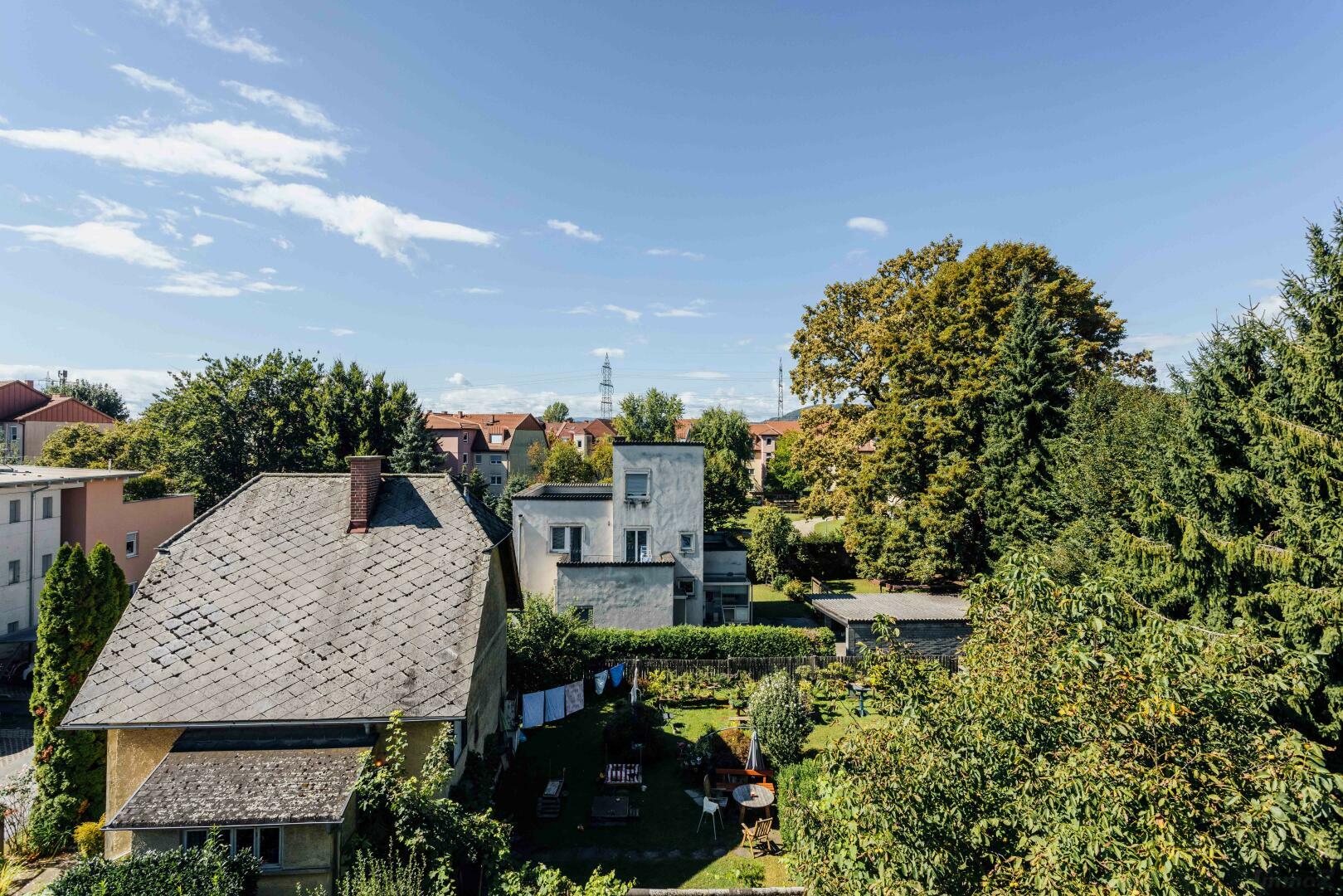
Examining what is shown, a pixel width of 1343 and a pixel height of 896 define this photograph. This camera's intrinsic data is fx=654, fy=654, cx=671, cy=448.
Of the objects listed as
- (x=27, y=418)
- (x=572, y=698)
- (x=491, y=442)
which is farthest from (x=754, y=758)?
(x=27, y=418)

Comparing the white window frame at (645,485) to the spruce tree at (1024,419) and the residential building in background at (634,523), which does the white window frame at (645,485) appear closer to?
the residential building in background at (634,523)

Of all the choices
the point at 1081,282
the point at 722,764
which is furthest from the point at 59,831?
the point at 1081,282

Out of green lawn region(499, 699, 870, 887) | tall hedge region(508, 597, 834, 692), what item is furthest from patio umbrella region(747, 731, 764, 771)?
tall hedge region(508, 597, 834, 692)

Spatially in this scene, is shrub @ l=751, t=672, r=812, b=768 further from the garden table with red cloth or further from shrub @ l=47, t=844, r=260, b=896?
shrub @ l=47, t=844, r=260, b=896

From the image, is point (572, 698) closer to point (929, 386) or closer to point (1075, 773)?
point (1075, 773)

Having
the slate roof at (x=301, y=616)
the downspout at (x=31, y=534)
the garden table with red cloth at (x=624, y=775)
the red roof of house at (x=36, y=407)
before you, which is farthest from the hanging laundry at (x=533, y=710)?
the red roof of house at (x=36, y=407)
